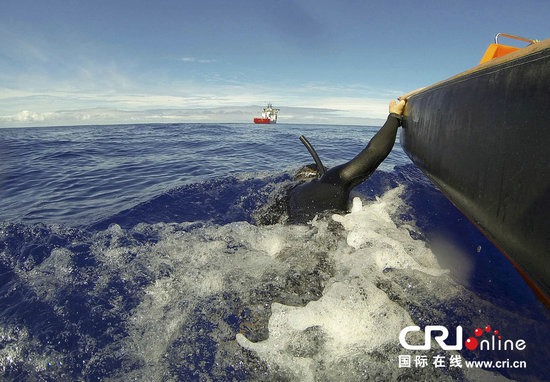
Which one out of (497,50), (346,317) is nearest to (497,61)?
(346,317)

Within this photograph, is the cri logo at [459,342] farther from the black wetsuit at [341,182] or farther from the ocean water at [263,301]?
the black wetsuit at [341,182]

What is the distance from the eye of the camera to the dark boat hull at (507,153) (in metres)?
1.43

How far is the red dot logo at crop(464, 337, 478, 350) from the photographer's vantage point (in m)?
1.79

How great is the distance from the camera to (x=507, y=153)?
65.8 inches

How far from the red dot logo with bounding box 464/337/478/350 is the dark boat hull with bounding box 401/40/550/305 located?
0.53 meters

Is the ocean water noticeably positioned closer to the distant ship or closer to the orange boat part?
the orange boat part

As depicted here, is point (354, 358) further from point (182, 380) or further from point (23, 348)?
point (23, 348)

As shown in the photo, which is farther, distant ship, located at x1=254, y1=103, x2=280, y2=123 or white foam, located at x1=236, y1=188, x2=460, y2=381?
distant ship, located at x1=254, y1=103, x2=280, y2=123

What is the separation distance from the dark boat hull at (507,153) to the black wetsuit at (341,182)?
88cm

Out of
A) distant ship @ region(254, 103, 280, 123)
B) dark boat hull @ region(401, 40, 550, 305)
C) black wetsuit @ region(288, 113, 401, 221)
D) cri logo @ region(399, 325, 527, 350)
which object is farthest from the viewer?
distant ship @ region(254, 103, 280, 123)

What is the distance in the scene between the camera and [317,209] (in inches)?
134

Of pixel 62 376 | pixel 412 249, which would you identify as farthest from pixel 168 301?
pixel 412 249

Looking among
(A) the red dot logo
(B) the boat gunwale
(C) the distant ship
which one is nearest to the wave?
(A) the red dot logo

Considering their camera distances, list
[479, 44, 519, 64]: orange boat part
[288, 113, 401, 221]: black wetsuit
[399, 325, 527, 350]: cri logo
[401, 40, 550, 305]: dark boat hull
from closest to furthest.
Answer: [401, 40, 550, 305]: dark boat hull < [399, 325, 527, 350]: cri logo < [288, 113, 401, 221]: black wetsuit < [479, 44, 519, 64]: orange boat part
